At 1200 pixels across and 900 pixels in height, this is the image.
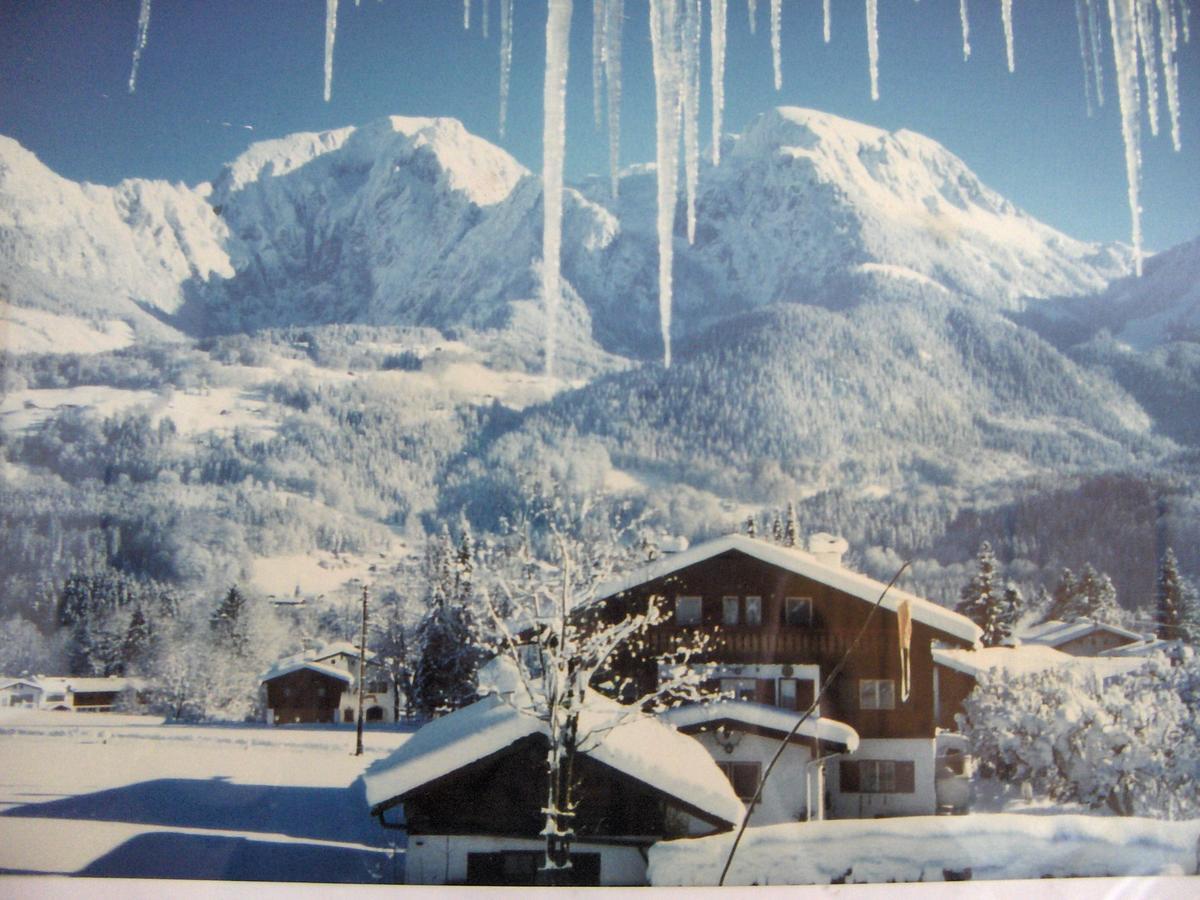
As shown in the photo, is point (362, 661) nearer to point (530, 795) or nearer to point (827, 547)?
point (530, 795)

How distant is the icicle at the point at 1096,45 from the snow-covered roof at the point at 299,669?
12.9 ft

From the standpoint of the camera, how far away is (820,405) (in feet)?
11.8

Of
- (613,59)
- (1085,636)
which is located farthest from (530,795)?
(613,59)

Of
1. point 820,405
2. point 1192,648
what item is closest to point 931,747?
point 1192,648

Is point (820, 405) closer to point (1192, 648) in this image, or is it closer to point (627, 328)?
point (627, 328)

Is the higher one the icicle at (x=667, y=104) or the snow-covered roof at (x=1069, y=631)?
the icicle at (x=667, y=104)

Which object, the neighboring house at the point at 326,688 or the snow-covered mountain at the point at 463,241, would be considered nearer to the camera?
the neighboring house at the point at 326,688

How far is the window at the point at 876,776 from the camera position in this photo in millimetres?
2967

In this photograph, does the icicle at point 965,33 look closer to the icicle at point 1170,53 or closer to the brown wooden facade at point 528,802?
the icicle at point 1170,53

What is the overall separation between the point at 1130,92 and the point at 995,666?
7.83 ft

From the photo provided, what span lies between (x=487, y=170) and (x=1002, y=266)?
2148 mm

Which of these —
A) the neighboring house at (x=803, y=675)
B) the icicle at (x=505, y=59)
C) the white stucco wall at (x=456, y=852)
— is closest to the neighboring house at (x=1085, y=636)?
the neighboring house at (x=803, y=675)

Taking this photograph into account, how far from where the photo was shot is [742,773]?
298 centimetres

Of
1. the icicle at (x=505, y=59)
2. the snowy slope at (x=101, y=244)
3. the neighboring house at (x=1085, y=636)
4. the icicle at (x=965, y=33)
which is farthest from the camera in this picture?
the icicle at (x=965, y=33)
